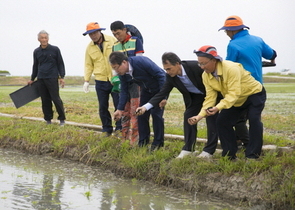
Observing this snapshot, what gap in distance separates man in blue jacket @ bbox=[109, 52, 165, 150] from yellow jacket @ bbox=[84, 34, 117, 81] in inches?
47.3

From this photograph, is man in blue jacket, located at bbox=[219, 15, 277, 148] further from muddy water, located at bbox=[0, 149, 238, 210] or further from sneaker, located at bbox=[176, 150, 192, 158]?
muddy water, located at bbox=[0, 149, 238, 210]

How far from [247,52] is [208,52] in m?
0.90

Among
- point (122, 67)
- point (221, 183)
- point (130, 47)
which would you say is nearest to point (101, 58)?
point (130, 47)

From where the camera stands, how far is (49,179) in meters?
6.68

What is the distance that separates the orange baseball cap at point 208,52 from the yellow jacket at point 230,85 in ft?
0.49

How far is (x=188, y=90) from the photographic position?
254 inches

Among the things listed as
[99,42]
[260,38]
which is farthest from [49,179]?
[260,38]

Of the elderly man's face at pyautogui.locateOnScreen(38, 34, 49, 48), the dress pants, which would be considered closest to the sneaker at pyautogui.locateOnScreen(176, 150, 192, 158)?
the dress pants

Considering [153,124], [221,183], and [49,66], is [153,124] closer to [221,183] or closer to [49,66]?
[221,183]

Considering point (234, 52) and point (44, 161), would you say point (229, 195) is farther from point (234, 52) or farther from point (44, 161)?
point (44, 161)

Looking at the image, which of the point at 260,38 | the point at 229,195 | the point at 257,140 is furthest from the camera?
the point at 260,38

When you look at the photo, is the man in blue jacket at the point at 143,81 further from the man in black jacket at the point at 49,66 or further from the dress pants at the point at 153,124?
the man in black jacket at the point at 49,66

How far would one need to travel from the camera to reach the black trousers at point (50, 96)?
1006 centimetres

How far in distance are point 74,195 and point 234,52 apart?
2.71 m
